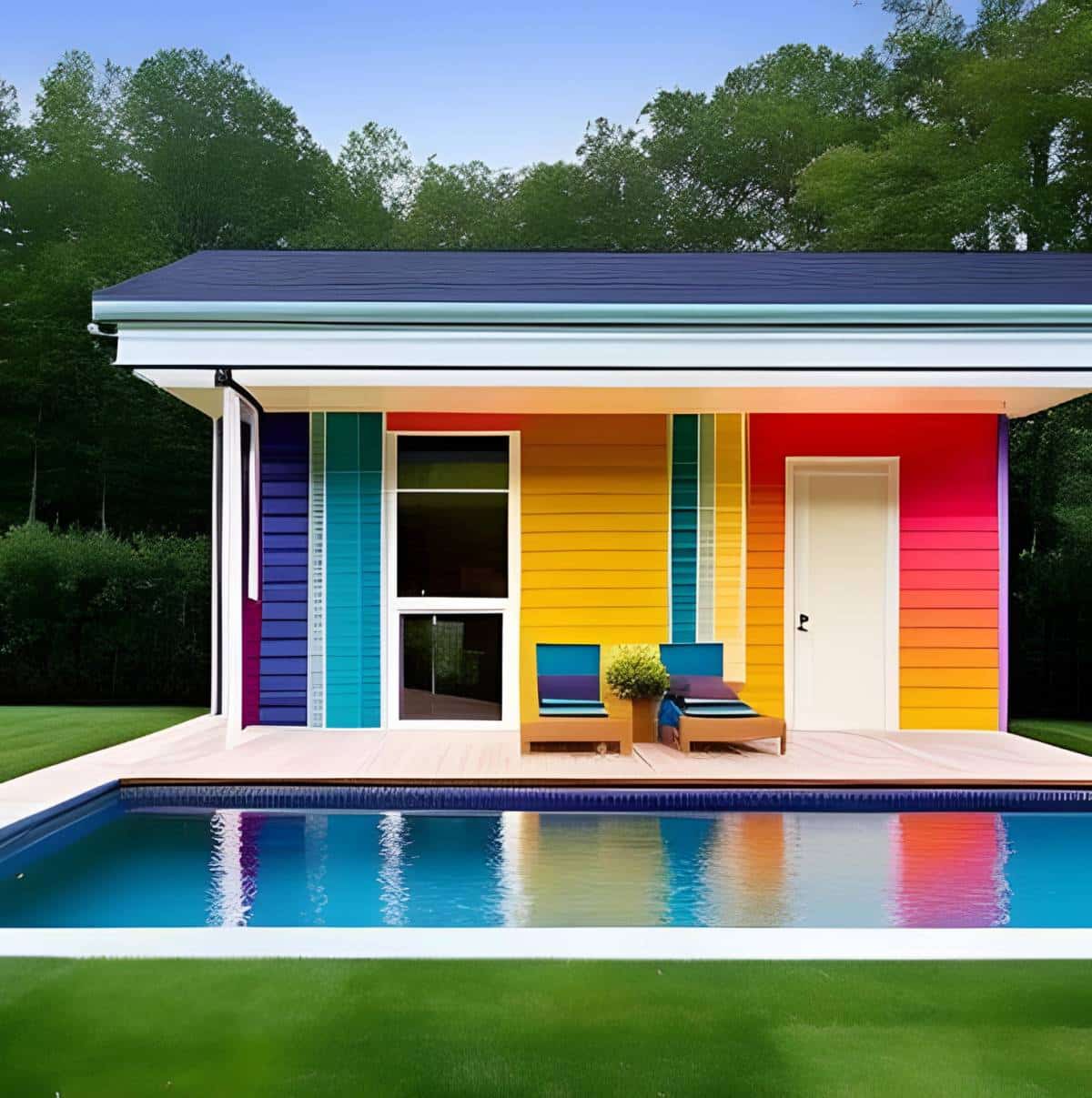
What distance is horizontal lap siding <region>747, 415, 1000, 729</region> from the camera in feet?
34.0

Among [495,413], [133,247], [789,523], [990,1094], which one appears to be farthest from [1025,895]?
[133,247]

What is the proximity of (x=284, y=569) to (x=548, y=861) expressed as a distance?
471 centimetres

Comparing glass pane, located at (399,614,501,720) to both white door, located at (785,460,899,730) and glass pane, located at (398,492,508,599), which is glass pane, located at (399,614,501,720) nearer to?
glass pane, located at (398,492,508,599)

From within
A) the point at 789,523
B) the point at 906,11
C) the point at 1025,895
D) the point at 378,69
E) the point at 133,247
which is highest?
the point at 378,69

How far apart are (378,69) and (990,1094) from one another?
32.3 meters

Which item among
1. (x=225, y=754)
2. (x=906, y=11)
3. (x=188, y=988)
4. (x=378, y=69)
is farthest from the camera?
(x=378, y=69)

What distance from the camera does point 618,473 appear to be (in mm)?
10297

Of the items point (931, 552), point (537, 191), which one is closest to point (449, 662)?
point (931, 552)

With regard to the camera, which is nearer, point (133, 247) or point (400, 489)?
point (400, 489)

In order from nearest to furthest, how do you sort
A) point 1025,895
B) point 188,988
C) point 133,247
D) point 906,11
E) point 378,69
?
point 188,988 → point 1025,895 → point 133,247 → point 906,11 → point 378,69

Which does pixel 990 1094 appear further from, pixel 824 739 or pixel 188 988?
pixel 824 739

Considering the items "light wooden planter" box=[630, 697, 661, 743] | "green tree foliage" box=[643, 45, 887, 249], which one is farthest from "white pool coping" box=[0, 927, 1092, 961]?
"green tree foliage" box=[643, 45, 887, 249]

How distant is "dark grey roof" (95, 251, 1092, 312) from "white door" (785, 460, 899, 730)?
1.74 metres

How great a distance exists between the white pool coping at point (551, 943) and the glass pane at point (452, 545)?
5753 millimetres
